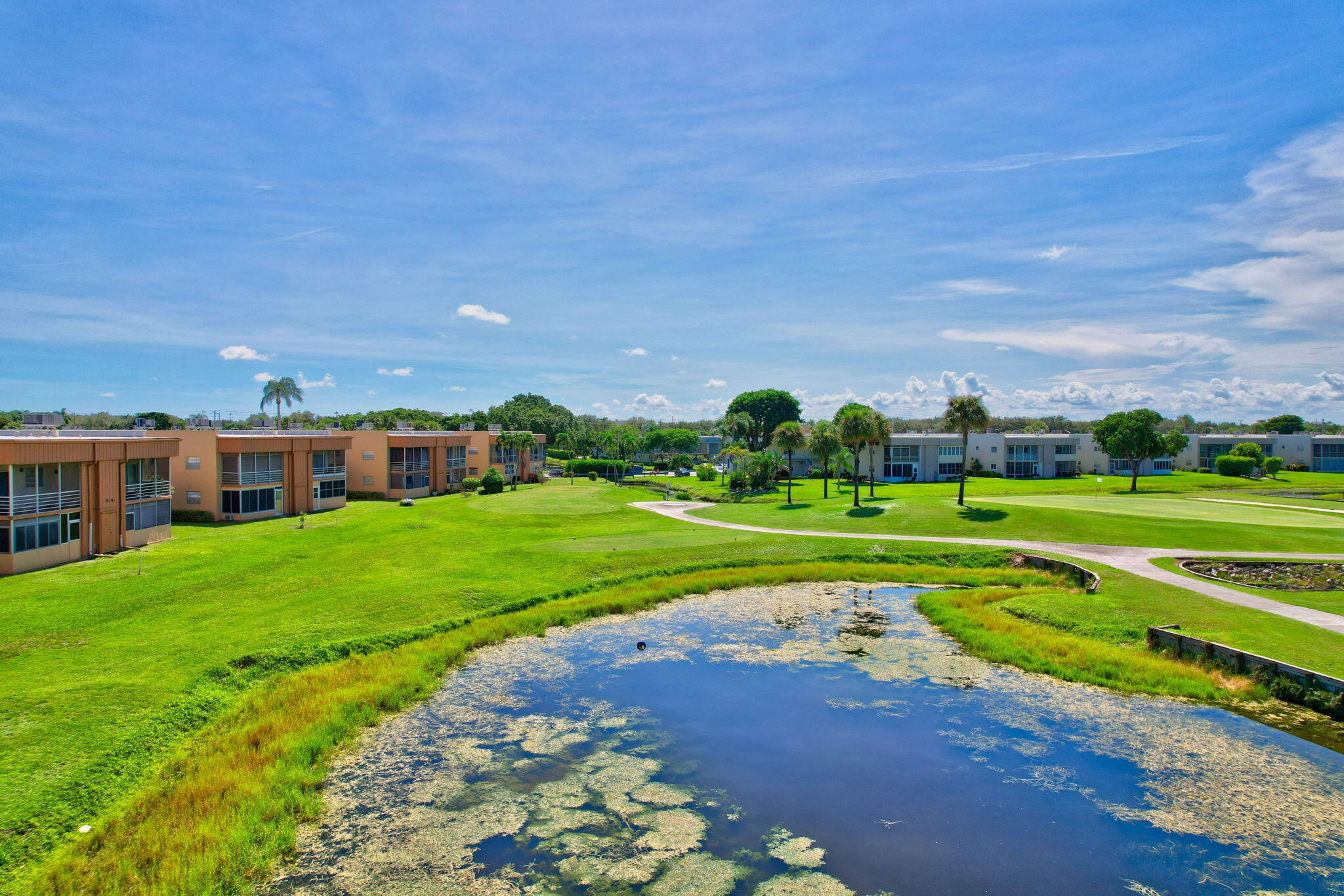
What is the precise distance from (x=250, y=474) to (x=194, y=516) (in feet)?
14.6

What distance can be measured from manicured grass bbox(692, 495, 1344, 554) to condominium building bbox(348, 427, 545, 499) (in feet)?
99.2

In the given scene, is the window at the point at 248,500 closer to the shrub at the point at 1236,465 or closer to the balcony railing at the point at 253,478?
the balcony railing at the point at 253,478

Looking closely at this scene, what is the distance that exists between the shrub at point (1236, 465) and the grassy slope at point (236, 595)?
67389 millimetres

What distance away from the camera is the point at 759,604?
99.8 ft

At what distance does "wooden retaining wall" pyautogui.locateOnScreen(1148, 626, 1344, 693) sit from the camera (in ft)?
58.1

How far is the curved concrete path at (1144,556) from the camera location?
79.0ft

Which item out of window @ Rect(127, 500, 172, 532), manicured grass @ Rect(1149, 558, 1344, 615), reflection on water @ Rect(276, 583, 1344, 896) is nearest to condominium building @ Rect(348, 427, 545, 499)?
window @ Rect(127, 500, 172, 532)

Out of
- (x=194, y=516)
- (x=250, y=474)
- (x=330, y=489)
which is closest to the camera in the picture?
(x=194, y=516)

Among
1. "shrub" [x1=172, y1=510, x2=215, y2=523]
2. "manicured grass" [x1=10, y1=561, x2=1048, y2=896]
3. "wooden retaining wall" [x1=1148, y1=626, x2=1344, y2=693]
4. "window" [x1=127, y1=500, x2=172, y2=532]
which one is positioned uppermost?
"window" [x1=127, y1=500, x2=172, y2=532]

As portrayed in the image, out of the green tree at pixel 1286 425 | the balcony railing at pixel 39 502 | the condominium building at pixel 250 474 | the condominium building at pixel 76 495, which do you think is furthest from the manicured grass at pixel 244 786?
the green tree at pixel 1286 425

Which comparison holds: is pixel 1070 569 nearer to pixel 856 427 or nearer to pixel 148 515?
pixel 856 427

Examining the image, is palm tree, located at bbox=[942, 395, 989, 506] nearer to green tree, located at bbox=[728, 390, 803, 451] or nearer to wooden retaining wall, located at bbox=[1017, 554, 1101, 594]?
wooden retaining wall, located at bbox=[1017, 554, 1101, 594]

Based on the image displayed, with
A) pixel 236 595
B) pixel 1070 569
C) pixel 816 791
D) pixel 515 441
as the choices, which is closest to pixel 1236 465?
pixel 1070 569

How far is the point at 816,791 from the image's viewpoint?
14.3 meters
